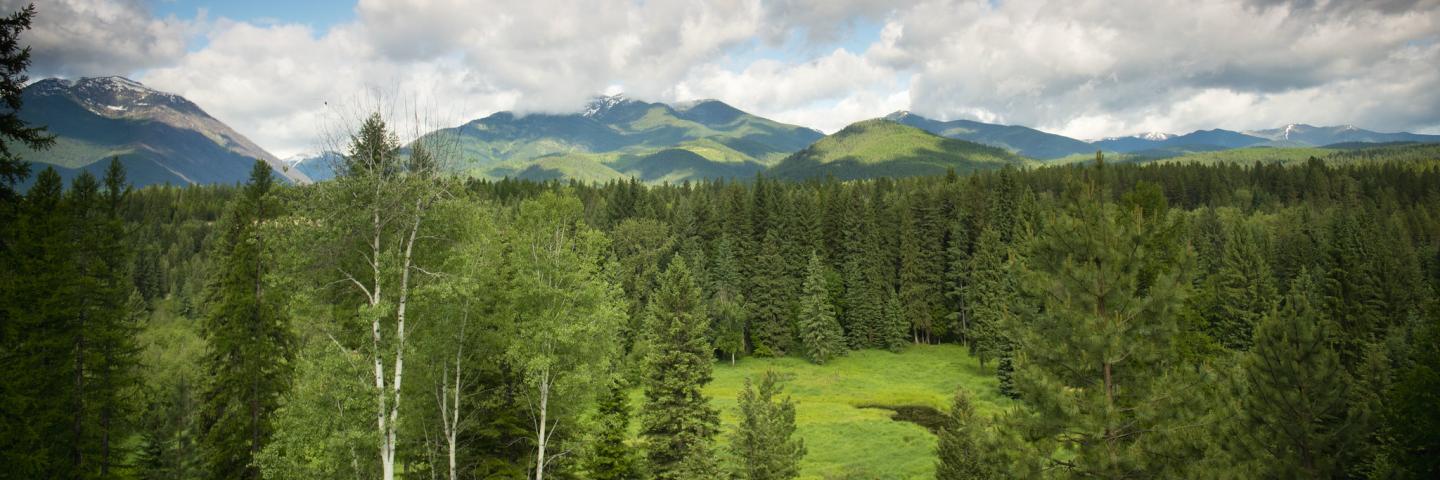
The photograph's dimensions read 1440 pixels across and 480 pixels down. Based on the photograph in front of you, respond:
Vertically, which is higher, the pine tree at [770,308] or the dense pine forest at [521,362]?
the dense pine forest at [521,362]

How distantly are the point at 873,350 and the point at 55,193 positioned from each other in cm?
6812

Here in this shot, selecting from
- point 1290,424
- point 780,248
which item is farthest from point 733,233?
point 1290,424

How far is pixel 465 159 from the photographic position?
18.9 meters

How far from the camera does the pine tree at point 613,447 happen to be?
26.2m

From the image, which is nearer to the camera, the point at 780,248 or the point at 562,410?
the point at 562,410

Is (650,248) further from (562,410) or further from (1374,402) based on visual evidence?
(1374,402)

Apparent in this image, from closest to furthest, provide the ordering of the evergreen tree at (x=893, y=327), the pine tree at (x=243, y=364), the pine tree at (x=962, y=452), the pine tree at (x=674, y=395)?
the pine tree at (x=962, y=452)
the pine tree at (x=674, y=395)
the pine tree at (x=243, y=364)
the evergreen tree at (x=893, y=327)

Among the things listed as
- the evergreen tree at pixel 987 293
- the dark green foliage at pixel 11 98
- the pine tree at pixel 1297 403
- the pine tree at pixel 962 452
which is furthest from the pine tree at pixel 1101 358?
the evergreen tree at pixel 987 293

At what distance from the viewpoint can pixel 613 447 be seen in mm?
26719

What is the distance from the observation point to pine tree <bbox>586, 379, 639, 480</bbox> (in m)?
26.2

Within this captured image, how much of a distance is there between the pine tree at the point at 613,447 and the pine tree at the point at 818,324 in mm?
45311

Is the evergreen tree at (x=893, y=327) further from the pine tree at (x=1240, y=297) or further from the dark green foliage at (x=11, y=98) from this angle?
the dark green foliage at (x=11, y=98)

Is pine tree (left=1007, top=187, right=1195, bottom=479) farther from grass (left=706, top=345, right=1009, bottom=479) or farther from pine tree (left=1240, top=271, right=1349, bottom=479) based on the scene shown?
grass (left=706, top=345, right=1009, bottom=479)

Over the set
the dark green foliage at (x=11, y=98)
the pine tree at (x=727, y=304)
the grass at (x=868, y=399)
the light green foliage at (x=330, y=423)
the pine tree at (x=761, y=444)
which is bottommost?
the grass at (x=868, y=399)
